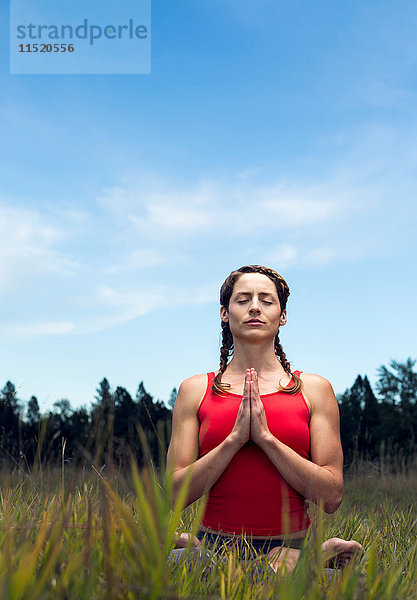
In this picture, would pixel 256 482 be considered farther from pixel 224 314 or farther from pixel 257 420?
pixel 224 314

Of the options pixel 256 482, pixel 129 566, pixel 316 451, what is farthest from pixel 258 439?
pixel 129 566

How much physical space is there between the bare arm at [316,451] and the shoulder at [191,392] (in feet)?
1.61

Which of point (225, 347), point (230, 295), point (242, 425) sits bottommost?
point (242, 425)

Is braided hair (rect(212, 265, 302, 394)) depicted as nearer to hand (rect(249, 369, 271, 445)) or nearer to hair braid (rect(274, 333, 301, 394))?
hair braid (rect(274, 333, 301, 394))

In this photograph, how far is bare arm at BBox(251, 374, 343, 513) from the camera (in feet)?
10.2

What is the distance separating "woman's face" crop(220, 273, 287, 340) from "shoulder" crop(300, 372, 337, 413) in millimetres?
357

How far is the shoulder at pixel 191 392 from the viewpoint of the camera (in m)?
3.53

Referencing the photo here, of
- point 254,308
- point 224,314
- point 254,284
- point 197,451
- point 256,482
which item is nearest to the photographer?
point 256,482

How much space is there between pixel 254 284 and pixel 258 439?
1034mm

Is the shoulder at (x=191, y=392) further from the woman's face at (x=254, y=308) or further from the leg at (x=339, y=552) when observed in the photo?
the leg at (x=339, y=552)

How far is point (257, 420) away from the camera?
3.11m

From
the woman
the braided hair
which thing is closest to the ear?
the braided hair

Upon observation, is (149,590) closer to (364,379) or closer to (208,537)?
(208,537)

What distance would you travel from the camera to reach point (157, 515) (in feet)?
5.31
